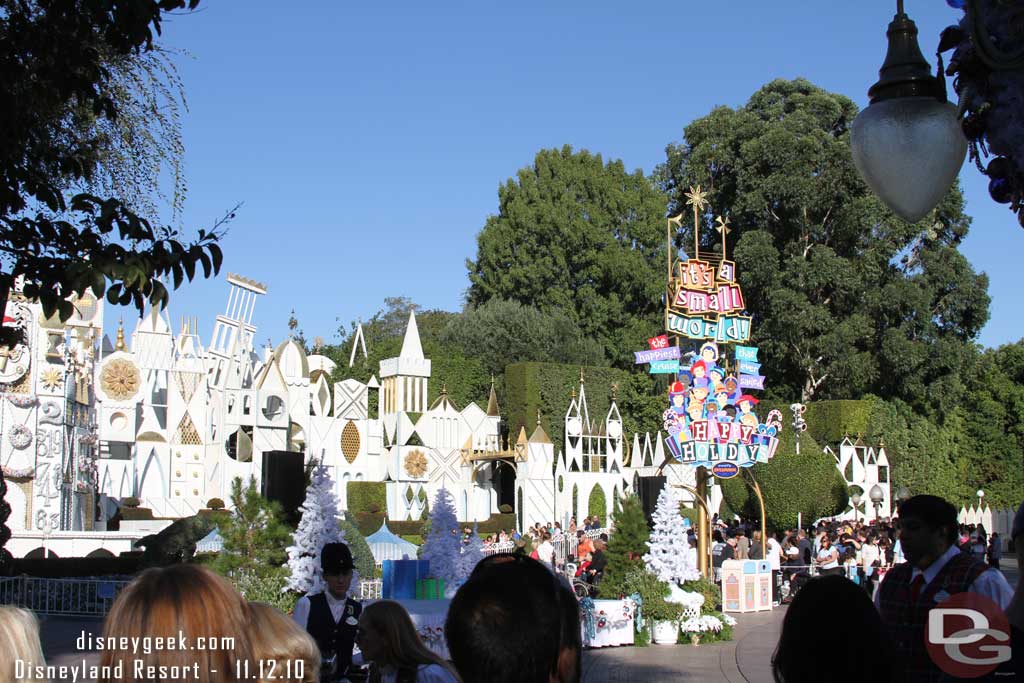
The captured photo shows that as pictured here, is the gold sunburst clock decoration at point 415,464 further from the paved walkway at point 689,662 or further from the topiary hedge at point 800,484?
the paved walkway at point 689,662

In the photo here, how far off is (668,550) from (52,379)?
55.0 feet

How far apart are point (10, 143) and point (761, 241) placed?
40.2m

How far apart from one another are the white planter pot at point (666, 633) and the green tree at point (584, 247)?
121ft

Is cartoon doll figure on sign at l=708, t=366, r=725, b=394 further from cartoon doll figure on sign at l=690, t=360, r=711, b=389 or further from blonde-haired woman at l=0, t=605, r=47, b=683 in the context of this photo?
blonde-haired woman at l=0, t=605, r=47, b=683

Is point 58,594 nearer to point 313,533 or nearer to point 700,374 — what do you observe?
point 313,533

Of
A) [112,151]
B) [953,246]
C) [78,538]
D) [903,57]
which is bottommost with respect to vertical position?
[78,538]

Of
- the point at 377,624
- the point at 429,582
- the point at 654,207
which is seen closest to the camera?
the point at 377,624

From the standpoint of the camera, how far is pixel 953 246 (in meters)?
46.0

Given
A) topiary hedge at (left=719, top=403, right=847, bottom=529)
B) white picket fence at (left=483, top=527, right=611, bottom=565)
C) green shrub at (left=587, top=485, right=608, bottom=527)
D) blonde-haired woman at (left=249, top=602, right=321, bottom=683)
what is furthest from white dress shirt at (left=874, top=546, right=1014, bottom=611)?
green shrub at (left=587, top=485, right=608, bottom=527)

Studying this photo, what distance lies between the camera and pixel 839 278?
43.2 m

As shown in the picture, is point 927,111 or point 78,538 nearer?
point 927,111

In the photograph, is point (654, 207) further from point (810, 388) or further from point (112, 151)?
point (112, 151)

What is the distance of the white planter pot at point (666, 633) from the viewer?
1678 cm

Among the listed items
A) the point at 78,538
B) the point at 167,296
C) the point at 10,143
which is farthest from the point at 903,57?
the point at 78,538
